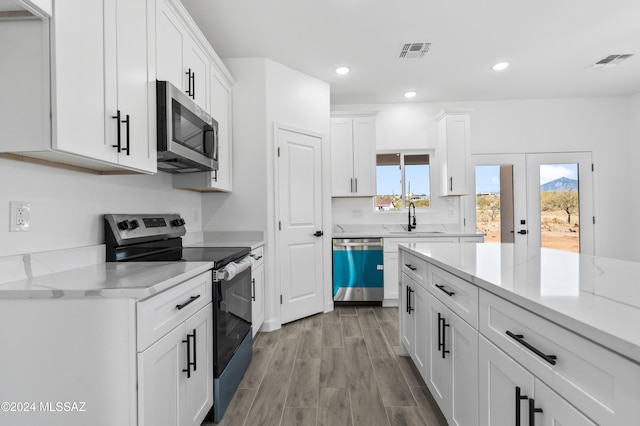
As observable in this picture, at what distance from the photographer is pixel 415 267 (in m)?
2.11

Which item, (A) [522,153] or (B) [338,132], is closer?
(B) [338,132]

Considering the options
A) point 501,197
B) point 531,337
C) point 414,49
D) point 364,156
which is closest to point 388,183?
point 364,156

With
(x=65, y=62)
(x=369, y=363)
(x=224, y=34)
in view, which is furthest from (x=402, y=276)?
(x=224, y=34)

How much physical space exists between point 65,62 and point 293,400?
2023 mm

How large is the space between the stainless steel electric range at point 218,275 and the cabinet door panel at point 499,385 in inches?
51.1

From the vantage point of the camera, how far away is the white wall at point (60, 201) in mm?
1273

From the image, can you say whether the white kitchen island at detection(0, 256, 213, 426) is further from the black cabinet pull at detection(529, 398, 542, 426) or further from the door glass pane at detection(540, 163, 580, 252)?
the door glass pane at detection(540, 163, 580, 252)

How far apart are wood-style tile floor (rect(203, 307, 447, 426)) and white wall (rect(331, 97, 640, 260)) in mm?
2075

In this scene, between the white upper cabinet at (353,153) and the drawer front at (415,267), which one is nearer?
the drawer front at (415,267)

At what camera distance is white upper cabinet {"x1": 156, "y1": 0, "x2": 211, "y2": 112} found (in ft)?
6.09

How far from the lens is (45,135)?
111 cm

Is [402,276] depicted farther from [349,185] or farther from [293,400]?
[349,185]

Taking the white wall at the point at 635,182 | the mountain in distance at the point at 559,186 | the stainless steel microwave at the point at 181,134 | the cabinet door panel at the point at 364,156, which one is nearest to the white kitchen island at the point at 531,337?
the stainless steel microwave at the point at 181,134

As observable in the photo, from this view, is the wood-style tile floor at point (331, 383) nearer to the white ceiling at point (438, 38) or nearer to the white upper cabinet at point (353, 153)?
the white upper cabinet at point (353, 153)
